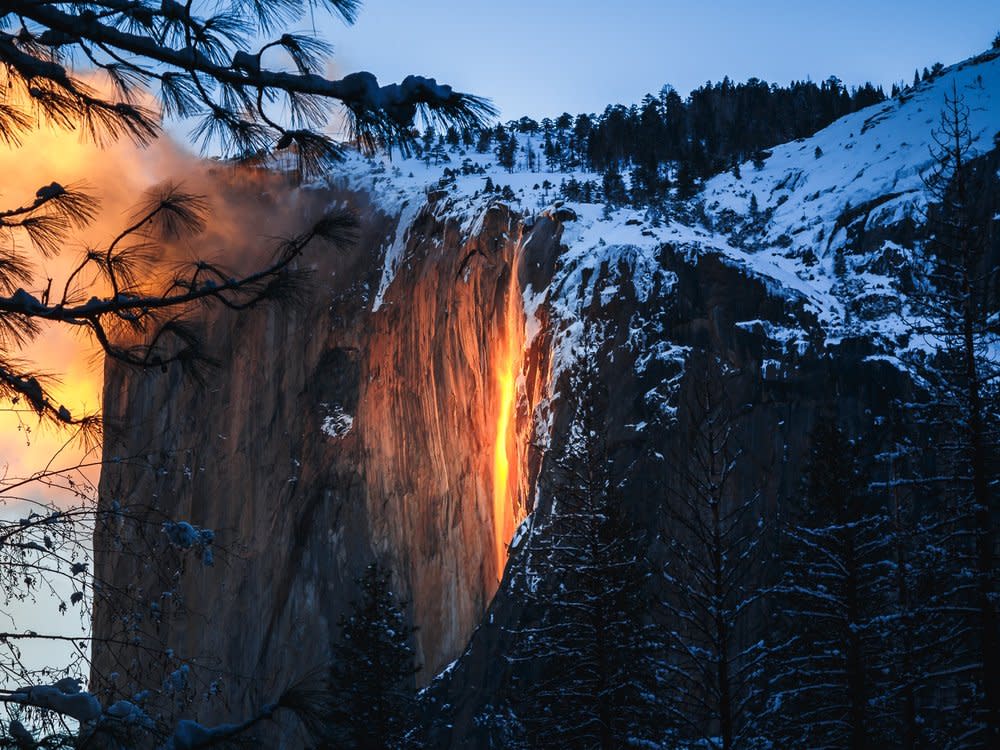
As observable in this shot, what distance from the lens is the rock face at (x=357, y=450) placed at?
3519 centimetres

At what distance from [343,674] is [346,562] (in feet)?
63.1

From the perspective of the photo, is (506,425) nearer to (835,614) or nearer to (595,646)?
(595,646)

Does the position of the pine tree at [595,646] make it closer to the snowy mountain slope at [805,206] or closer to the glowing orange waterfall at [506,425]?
the snowy mountain slope at [805,206]

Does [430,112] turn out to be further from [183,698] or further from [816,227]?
[816,227]

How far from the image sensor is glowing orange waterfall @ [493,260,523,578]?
31.8 m

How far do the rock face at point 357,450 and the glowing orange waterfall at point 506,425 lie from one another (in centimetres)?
14

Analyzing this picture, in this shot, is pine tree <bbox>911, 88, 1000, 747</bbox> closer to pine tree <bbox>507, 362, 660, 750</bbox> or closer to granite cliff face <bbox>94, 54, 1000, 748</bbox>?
pine tree <bbox>507, 362, 660, 750</bbox>

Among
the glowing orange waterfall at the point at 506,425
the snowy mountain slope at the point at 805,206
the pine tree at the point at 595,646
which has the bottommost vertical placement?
the pine tree at the point at 595,646

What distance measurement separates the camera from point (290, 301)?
544 cm

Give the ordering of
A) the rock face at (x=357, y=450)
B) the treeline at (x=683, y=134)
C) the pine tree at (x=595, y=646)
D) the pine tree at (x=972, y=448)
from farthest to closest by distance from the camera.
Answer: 1. the treeline at (x=683, y=134)
2. the rock face at (x=357, y=450)
3. the pine tree at (x=595, y=646)
4. the pine tree at (x=972, y=448)

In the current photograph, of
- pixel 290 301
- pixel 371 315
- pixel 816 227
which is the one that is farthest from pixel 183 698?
pixel 371 315

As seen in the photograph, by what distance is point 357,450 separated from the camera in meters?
41.2

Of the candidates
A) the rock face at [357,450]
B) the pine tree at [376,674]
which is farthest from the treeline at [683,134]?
the pine tree at [376,674]

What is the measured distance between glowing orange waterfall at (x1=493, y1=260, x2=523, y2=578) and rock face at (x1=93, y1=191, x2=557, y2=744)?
0.14 metres
